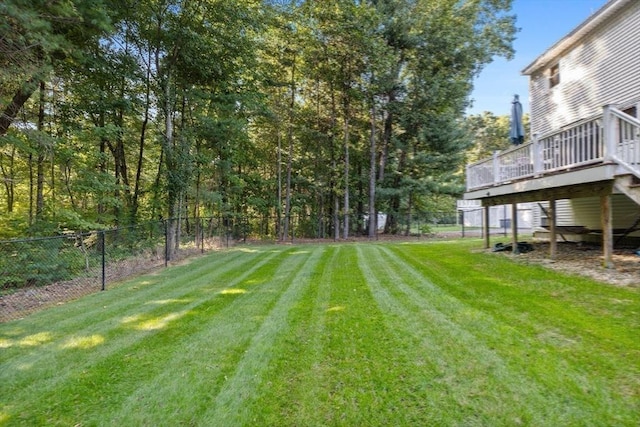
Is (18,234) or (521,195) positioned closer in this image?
(521,195)

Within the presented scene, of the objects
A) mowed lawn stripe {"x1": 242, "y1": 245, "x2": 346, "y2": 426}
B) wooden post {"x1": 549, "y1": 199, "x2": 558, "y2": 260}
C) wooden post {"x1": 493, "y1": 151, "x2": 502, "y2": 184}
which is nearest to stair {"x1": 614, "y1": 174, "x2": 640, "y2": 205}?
wooden post {"x1": 549, "y1": 199, "x2": 558, "y2": 260}

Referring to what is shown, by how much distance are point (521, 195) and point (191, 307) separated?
7.61 metres

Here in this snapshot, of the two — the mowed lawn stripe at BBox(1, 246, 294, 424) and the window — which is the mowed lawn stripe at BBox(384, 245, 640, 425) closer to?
the mowed lawn stripe at BBox(1, 246, 294, 424)

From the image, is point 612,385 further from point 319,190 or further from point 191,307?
point 319,190

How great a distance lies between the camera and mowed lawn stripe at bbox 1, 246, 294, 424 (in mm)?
2598

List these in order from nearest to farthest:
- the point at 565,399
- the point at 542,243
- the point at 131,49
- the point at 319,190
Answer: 1. the point at 565,399
2. the point at 542,243
3. the point at 131,49
4. the point at 319,190

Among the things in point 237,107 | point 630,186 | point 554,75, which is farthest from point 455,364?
point 237,107

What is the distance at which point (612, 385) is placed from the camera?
7.88 feet

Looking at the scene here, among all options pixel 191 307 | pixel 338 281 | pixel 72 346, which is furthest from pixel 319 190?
pixel 72 346

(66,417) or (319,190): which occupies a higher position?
(319,190)

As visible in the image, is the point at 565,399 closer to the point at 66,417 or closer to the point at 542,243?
the point at 66,417

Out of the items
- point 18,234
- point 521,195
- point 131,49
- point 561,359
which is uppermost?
point 131,49

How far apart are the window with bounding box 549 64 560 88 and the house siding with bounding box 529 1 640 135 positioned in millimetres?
130

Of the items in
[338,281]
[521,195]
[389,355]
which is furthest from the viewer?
[521,195]
